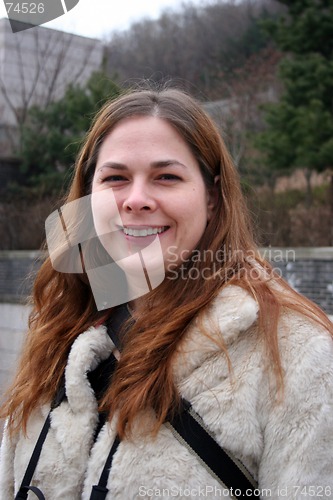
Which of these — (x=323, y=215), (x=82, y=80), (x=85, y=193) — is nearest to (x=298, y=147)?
(x=323, y=215)

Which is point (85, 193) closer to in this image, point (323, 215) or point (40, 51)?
point (323, 215)

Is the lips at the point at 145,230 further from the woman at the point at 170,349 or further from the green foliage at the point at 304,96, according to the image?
the green foliage at the point at 304,96

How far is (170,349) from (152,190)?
18.4 inches

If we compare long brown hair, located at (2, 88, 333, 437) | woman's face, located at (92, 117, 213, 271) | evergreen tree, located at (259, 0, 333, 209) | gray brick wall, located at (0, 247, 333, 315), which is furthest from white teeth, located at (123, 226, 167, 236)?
evergreen tree, located at (259, 0, 333, 209)

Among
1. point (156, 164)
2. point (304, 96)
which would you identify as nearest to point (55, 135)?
point (304, 96)

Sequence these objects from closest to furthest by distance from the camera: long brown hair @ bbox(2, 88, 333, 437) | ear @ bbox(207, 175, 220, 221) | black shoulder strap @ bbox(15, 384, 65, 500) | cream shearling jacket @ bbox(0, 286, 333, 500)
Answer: cream shearling jacket @ bbox(0, 286, 333, 500) → long brown hair @ bbox(2, 88, 333, 437) → black shoulder strap @ bbox(15, 384, 65, 500) → ear @ bbox(207, 175, 220, 221)

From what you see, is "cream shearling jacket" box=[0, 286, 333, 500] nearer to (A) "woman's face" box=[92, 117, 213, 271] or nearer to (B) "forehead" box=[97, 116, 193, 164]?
(A) "woman's face" box=[92, 117, 213, 271]

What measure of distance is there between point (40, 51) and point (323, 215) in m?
11.9

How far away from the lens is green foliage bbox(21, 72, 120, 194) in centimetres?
1378

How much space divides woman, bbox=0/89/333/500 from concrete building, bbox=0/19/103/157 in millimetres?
16597

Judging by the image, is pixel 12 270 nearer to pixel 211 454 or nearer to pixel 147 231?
pixel 147 231

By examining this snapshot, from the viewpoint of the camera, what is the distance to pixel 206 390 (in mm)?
1602

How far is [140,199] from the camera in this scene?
5.81 ft

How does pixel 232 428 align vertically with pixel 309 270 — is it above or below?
above
